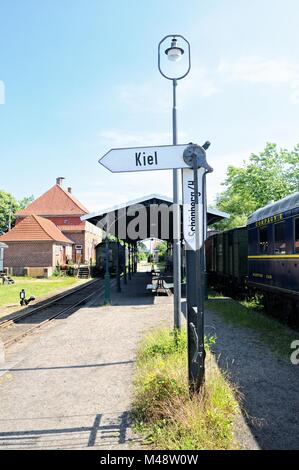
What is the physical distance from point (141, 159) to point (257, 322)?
7.69 metres

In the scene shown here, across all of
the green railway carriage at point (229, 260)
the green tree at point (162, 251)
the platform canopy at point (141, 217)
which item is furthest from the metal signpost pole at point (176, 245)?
the green tree at point (162, 251)

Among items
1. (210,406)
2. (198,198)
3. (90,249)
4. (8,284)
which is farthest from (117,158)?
(90,249)

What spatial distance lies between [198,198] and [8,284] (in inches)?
1009

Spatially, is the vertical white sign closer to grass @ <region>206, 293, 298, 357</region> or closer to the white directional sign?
the white directional sign

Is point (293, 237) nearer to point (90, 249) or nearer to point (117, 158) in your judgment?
point (117, 158)

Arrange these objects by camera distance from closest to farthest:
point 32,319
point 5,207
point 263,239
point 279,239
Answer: point 279,239 → point 263,239 → point 32,319 → point 5,207

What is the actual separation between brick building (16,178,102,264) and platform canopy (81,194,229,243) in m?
22.9

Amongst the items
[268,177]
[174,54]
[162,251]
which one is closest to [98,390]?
[174,54]

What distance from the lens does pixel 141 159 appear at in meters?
4.41

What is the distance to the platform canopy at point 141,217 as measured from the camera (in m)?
17.1

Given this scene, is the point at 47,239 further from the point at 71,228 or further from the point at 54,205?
the point at 54,205

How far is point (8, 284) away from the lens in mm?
27625

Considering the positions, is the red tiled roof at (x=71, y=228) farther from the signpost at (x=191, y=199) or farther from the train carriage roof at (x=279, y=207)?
the signpost at (x=191, y=199)

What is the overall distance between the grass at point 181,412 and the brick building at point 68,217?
135ft
